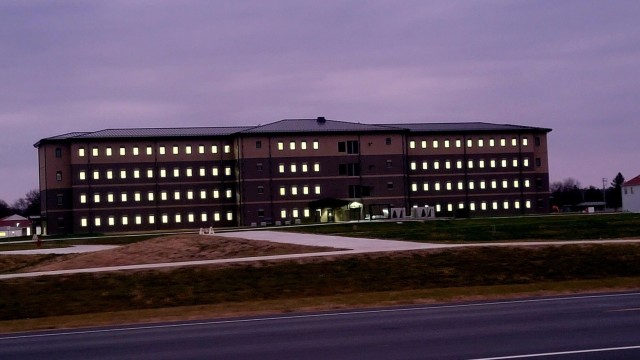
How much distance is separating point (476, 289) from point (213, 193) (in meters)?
82.0

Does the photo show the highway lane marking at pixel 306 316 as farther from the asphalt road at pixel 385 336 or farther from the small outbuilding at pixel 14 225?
the small outbuilding at pixel 14 225

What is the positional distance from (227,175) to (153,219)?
458 inches

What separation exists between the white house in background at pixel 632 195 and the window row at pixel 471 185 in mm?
15985

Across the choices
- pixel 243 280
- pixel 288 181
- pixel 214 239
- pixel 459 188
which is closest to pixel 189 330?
pixel 243 280

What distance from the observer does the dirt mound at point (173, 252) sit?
42.2m

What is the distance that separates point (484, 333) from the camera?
1759 centimetres

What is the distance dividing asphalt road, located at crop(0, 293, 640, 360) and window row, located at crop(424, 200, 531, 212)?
294 ft

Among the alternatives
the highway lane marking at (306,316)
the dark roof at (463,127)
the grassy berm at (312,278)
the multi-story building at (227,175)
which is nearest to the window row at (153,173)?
the multi-story building at (227,175)

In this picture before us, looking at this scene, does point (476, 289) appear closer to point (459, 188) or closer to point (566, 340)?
point (566, 340)

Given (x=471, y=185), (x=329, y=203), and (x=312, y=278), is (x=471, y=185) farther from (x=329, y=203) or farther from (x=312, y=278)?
(x=312, y=278)

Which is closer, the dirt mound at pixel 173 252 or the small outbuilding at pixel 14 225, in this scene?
the dirt mound at pixel 173 252

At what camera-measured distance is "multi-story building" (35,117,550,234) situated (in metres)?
105

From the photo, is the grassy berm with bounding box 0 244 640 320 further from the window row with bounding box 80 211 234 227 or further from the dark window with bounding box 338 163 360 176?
the window row with bounding box 80 211 234 227

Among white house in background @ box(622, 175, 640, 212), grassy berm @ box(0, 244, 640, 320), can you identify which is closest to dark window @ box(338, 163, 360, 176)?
white house in background @ box(622, 175, 640, 212)
